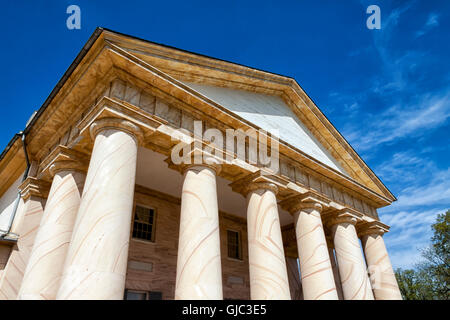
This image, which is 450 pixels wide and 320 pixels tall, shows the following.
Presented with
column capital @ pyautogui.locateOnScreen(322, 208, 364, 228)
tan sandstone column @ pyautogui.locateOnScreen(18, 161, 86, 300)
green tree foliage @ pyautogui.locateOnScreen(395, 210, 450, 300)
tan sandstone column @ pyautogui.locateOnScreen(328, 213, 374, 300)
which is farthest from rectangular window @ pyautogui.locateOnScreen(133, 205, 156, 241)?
green tree foliage @ pyautogui.locateOnScreen(395, 210, 450, 300)

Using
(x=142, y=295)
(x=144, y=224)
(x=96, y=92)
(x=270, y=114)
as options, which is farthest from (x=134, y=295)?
(x=270, y=114)

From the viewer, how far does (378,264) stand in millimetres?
21359

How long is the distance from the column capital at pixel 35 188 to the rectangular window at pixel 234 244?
12.8m

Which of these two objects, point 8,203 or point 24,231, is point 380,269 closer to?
point 24,231

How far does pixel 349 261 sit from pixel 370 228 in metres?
5.81

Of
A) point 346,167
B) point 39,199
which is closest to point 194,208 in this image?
point 39,199

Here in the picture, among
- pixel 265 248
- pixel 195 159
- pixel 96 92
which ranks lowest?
pixel 265 248

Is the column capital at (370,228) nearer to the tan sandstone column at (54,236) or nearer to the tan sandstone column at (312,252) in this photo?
the tan sandstone column at (312,252)

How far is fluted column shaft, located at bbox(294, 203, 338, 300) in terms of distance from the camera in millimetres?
14734

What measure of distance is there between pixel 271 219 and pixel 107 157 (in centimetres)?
766

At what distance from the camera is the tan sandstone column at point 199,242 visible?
1002 centimetres

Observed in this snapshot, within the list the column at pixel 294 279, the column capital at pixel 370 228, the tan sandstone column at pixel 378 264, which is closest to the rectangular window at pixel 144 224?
the column at pixel 294 279
